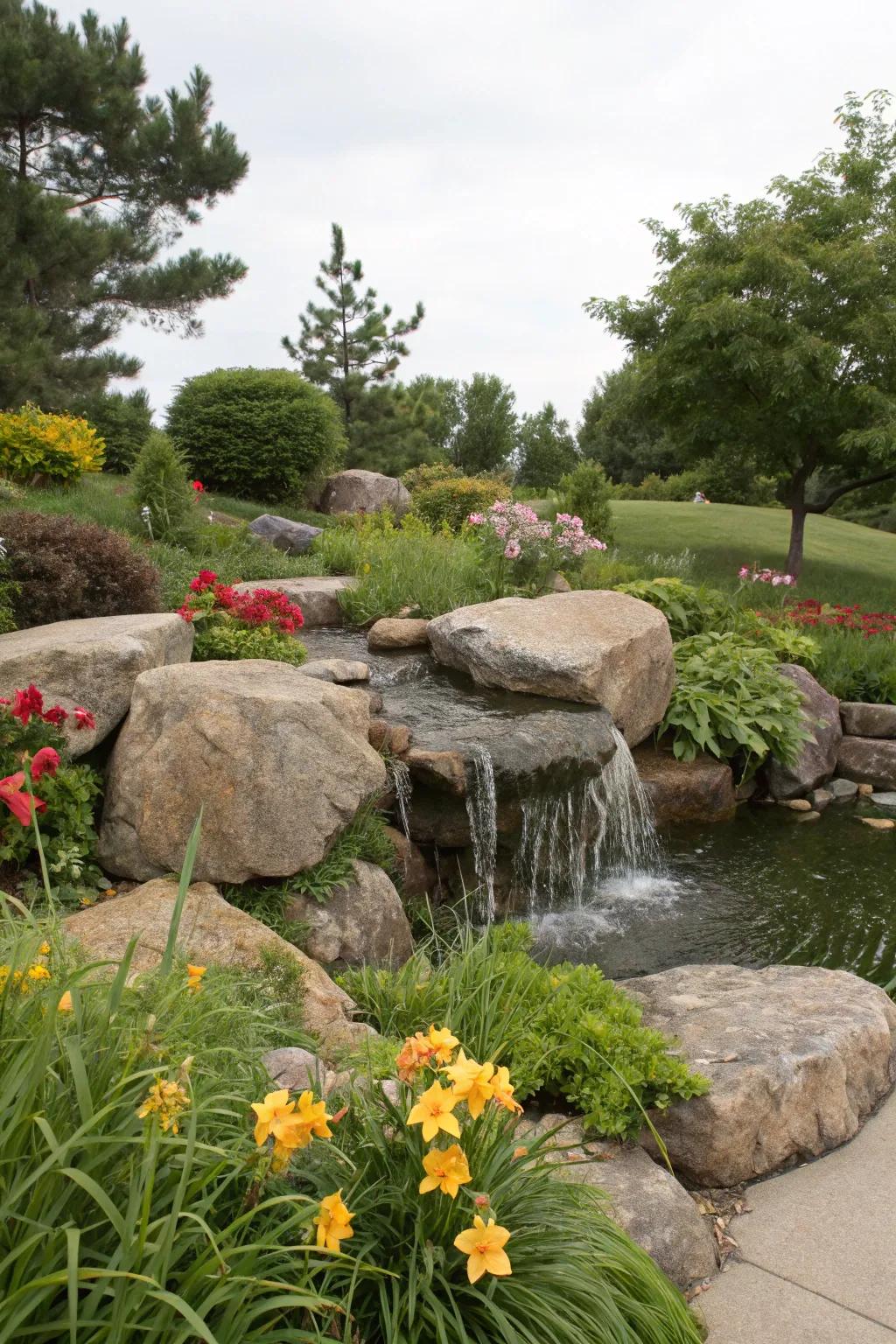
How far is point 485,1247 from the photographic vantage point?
5.34ft

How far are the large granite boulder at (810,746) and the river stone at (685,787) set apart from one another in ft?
2.01

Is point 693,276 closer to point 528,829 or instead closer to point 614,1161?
point 528,829

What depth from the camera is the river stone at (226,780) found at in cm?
453

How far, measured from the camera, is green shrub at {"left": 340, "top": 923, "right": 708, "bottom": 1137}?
9.73 ft

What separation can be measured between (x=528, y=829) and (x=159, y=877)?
8.07 feet

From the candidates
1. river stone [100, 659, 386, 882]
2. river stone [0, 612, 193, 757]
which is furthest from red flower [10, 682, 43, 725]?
river stone [0, 612, 193, 757]

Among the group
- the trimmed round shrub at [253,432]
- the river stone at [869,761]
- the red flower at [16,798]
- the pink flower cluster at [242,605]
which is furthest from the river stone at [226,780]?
the trimmed round shrub at [253,432]

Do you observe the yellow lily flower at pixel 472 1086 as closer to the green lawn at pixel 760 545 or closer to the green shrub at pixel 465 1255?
the green shrub at pixel 465 1255

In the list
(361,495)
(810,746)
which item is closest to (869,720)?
(810,746)

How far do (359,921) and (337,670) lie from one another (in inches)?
98.9

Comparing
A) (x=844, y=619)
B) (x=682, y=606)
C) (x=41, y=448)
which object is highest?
(x=41, y=448)

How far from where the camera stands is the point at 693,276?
51.2ft

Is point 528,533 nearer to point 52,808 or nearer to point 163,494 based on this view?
point 163,494

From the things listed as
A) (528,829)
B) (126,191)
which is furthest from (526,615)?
(126,191)
